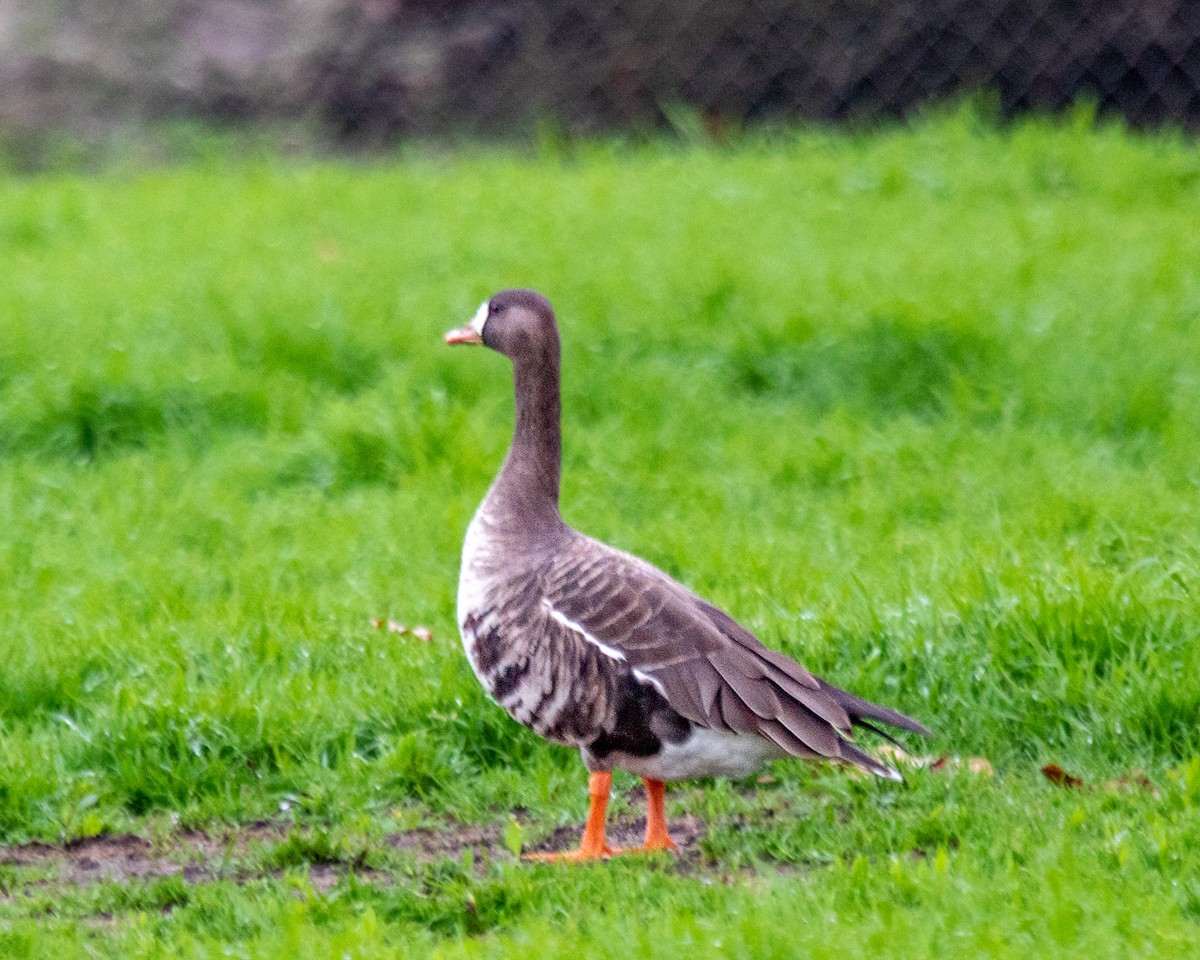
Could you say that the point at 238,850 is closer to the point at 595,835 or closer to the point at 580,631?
the point at 595,835

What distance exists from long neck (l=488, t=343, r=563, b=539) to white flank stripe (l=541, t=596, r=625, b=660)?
0.35 m

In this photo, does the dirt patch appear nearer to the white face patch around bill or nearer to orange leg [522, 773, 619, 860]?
orange leg [522, 773, 619, 860]

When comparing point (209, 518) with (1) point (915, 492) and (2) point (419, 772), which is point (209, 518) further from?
(1) point (915, 492)

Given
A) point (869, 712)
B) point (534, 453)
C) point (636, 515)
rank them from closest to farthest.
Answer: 1. point (869, 712)
2. point (534, 453)
3. point (636, 515)

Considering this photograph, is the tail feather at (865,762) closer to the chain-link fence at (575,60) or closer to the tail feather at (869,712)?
the tail feather at (869,712)

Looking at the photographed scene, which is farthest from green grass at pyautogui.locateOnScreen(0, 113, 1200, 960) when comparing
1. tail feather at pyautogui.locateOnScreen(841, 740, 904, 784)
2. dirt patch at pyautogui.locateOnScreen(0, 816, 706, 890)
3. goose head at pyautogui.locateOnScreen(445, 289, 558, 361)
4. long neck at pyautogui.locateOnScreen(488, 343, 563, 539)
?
goose head at pyautogui.locateOnScreen(445, 289, 558, 361)

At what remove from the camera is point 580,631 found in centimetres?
417

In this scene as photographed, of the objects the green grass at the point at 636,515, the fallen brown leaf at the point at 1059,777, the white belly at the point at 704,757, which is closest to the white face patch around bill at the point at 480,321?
the green grass at the point at 636,515

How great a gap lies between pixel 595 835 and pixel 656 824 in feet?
0.58

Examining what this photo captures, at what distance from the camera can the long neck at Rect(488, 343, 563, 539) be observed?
14.9ft

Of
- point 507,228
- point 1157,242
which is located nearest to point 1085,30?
point 1157,242

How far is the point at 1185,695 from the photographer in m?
4.73

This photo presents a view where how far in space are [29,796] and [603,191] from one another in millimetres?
6502

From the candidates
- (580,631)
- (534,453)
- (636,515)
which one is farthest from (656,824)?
(636,515)
